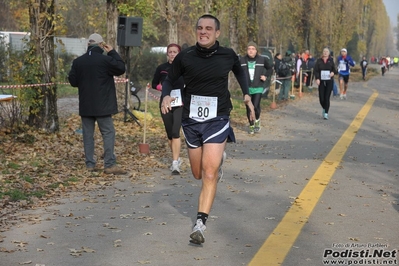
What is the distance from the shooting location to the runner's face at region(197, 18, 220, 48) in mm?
7148

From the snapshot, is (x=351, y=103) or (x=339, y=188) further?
(x=351, y=103)

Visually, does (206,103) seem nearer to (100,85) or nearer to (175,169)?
(175,169)

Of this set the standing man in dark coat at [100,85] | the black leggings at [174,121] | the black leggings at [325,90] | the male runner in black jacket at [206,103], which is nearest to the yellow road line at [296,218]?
the male runner in black jacket at [206,103]

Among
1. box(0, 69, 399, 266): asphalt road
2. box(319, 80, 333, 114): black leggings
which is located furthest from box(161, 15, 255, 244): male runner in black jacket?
box(319, 80, 333, 114): black leggings

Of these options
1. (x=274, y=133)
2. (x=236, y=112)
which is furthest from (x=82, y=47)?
(x=274, y=133)

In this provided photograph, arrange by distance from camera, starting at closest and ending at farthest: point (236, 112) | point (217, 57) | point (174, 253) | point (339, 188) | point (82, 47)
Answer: point (174, 253) → point (217, 57) → point (339, 188) → point (236, 112) → point (82, 47)

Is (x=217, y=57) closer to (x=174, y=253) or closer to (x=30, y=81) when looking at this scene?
(x=174, y=253)

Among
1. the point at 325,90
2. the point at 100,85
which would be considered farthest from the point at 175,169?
the point at 325,90

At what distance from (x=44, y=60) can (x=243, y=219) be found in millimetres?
7763

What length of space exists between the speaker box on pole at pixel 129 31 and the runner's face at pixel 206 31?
401 inches

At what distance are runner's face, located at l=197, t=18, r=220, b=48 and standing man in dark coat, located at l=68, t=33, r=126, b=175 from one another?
13.7 ft

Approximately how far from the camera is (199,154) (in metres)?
7.37

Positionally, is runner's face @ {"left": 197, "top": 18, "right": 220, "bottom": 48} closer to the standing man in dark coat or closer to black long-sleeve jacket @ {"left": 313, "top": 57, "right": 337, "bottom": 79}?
the standing man in dark coat

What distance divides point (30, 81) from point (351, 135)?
6.86 meters
